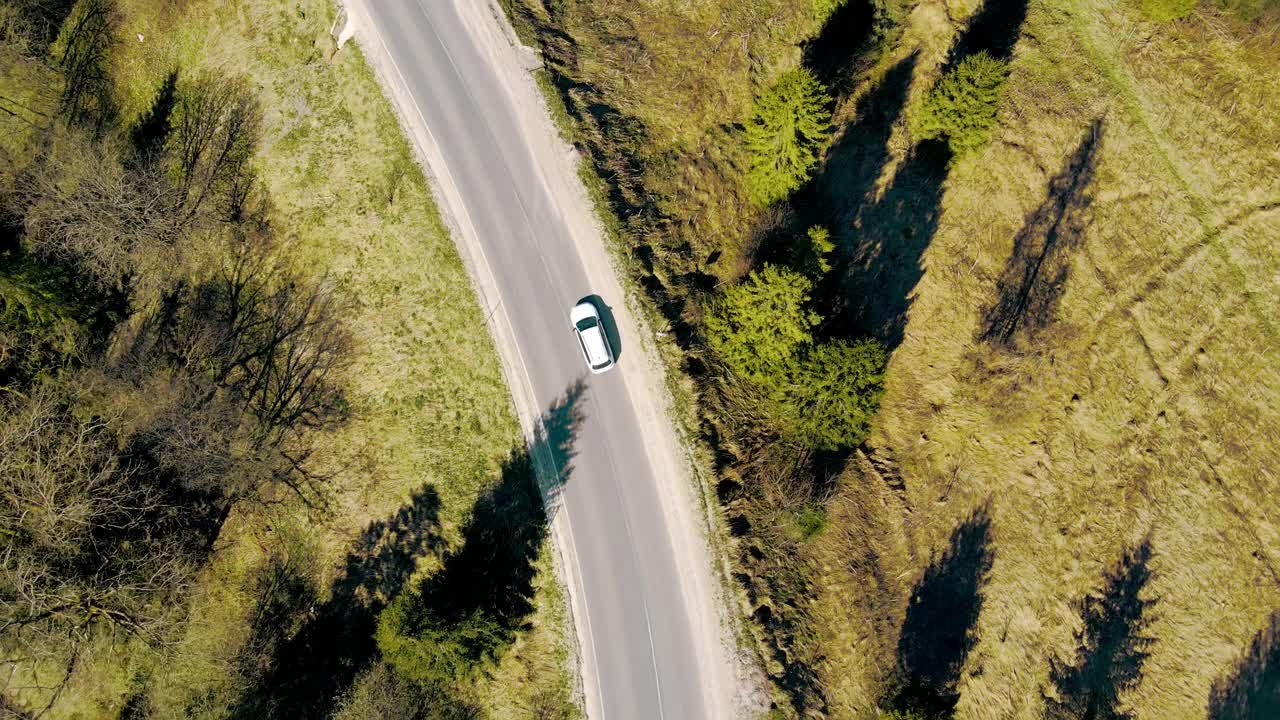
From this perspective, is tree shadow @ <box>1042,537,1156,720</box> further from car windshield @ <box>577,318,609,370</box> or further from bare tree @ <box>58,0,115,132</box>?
bare tree @ <box>58,0,115,132</box>

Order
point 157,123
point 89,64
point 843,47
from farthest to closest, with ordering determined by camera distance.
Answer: point 89,64
point 157,123
point 843,47

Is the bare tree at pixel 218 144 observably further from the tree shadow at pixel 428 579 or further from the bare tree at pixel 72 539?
the tree shadow at pixel 428 579

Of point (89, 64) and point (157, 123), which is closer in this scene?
point (157, 123)

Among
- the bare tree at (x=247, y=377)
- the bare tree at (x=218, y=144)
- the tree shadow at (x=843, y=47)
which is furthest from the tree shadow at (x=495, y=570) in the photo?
the bare tree at (x=218, y=144)

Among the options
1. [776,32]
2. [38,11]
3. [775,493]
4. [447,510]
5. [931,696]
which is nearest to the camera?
[931,696]

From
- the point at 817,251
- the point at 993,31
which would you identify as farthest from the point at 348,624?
the point at 993,31

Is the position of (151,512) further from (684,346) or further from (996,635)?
(996,635)

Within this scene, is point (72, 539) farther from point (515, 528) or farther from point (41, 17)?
point (41, 17)

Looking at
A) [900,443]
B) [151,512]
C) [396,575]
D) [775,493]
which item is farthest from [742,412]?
[151,512]
